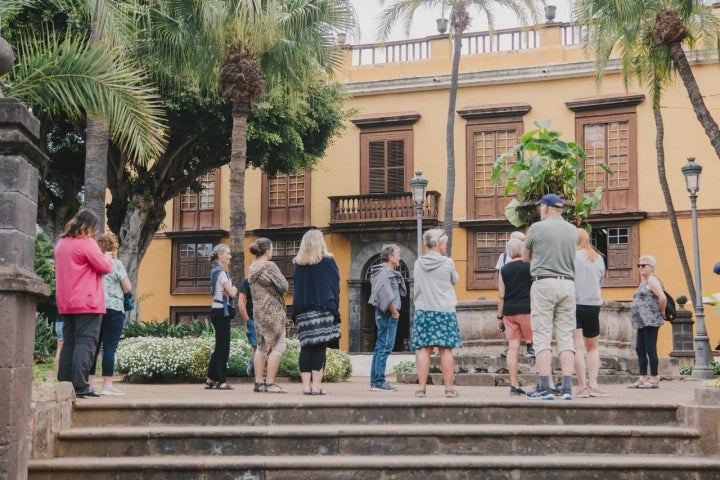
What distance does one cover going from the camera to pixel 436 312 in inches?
330

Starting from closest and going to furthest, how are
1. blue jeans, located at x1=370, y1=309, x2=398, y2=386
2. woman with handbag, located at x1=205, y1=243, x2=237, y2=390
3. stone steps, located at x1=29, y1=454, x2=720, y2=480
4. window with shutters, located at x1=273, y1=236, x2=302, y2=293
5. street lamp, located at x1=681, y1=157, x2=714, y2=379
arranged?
stone steps, located at x1=29, y1=454, x2=720, y2=480
blue jeans, located at x1=370, y1=309, x2=398, y2=386
woman with handbag, located at x1=205, y1=243, x2=237, y2=390
street lamp, located at x1=681, y1=157, x2=714, y2=379
window with shutters, located at x1=273, y1=236, x2=302, y2=293

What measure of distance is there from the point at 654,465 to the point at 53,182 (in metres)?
18.4

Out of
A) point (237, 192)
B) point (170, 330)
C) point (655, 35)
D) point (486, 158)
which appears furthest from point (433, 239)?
point (486, 158)

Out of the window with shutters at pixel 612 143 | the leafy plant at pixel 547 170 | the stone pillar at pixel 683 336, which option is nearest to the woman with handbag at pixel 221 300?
the leafy plant at pixel 547 170

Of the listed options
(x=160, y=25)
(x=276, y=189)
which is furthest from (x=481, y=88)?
(x=160, y=25)

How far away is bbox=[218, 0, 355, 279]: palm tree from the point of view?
49.3 ft

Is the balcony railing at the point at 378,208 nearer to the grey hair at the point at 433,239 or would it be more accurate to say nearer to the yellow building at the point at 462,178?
the yellow building at the point at 462,178

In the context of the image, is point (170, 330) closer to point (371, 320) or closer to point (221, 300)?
point (221, 300)

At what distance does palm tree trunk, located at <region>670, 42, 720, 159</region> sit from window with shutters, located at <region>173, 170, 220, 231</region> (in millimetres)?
16949

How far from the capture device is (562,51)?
26656 mm

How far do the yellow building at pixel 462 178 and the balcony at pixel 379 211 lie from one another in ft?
0.12

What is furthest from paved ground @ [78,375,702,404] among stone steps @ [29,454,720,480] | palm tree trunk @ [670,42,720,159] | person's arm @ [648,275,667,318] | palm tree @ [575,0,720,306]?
palm tree @ [575,0,720,306]

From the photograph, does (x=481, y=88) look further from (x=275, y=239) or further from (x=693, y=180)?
(x=693, y=180)

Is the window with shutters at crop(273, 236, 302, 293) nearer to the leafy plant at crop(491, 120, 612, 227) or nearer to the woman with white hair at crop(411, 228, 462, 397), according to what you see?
the leafy plant at crop(491, 120, 612, 227)
